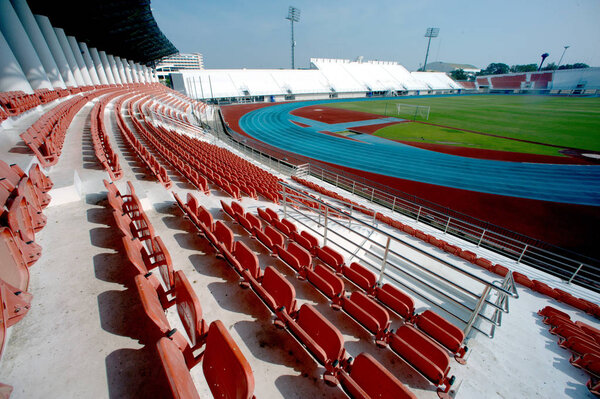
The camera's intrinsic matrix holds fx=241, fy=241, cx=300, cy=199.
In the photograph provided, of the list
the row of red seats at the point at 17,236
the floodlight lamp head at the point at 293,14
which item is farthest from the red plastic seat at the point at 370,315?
the floodlight lamp head at the point at 293,14

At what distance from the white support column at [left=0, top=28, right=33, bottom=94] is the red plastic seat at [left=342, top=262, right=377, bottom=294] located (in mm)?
19861

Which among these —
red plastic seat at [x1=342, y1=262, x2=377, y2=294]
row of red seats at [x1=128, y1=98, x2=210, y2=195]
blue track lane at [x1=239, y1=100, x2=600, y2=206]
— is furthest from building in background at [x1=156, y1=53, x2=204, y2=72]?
red plastic seat at [x1=342, y1=262, x2=377, y2=294]

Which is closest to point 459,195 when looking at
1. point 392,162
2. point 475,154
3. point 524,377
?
point 392,162

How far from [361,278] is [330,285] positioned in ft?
2.13

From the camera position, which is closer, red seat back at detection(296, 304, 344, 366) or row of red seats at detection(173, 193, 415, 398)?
row of red seats at detection(173, 193, 415, 398)

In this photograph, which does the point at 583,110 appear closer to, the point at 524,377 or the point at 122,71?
the point at 524,377

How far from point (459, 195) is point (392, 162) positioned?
6176 millimetres

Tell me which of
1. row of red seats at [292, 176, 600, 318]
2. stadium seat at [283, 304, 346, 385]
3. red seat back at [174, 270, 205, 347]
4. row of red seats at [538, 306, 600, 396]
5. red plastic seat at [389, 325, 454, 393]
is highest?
red seat back at [174, 270, 205, 347]

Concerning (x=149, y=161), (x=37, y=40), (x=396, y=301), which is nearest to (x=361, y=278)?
(x=396, y=301)

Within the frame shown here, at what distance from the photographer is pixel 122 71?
39094 millimetres

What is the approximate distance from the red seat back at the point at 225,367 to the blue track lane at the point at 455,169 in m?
16.4

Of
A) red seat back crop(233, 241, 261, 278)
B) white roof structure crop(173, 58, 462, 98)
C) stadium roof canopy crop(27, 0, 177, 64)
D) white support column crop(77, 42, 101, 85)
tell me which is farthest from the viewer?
white roof structure crop(173, 58, 462, 98)

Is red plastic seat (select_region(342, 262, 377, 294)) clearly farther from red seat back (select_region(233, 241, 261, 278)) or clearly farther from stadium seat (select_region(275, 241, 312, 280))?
red seat back (select_region(233, 241, 261, 278))

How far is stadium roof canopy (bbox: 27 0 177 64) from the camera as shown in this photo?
1956 cm
